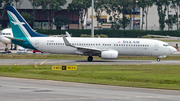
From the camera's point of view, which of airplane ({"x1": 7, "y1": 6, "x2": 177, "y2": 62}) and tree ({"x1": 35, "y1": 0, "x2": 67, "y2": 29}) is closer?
airplane ({"x1": 7, "y1": 6, "x2": 177, "y2": 62})

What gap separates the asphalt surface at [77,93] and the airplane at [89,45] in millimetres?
21536

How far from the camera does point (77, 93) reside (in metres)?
19.9

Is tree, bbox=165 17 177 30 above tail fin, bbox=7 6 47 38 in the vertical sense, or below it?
above

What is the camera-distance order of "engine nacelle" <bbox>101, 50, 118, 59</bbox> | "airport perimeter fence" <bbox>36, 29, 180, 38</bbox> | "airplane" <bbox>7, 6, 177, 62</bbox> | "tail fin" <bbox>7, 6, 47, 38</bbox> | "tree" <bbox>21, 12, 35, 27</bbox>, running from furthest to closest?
"tree" <bbox>21, 12, 35, 27</bbox>
"airport perimeter fence" <bbox>36, 29, 180, 38</bbox>
"tail fin" <bbox>7, 6, 47, 38</bbox>
"airplane" <bbox>7, 6, 177, 62</bbox>
"engine nacelle" <bbox>101, 50, 118, 59</bbox>

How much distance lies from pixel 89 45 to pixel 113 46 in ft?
11.6

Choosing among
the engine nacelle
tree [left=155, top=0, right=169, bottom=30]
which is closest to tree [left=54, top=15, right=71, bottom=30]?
tree [left=155, top=0, right=169, bottom=30]

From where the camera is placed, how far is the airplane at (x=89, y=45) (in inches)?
1778

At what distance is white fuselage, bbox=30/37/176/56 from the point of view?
4516 cm

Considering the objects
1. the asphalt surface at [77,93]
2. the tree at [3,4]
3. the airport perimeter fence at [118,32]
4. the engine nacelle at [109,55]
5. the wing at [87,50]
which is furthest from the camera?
the tree at [3,4]

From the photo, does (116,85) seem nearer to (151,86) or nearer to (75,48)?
(151,86)

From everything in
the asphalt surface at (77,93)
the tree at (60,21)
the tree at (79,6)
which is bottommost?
the asphalt surface at (77,93)

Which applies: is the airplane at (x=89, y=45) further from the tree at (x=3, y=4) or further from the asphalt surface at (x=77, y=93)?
the tree at (x=3, y=4)

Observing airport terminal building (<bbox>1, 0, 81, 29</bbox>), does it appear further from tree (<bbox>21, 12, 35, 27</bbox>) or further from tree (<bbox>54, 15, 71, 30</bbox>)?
tree (<bbox>21, 12, 35, 27</bbox>)

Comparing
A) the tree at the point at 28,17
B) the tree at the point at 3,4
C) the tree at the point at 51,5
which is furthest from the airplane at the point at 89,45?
the tree at the point at 3,4
